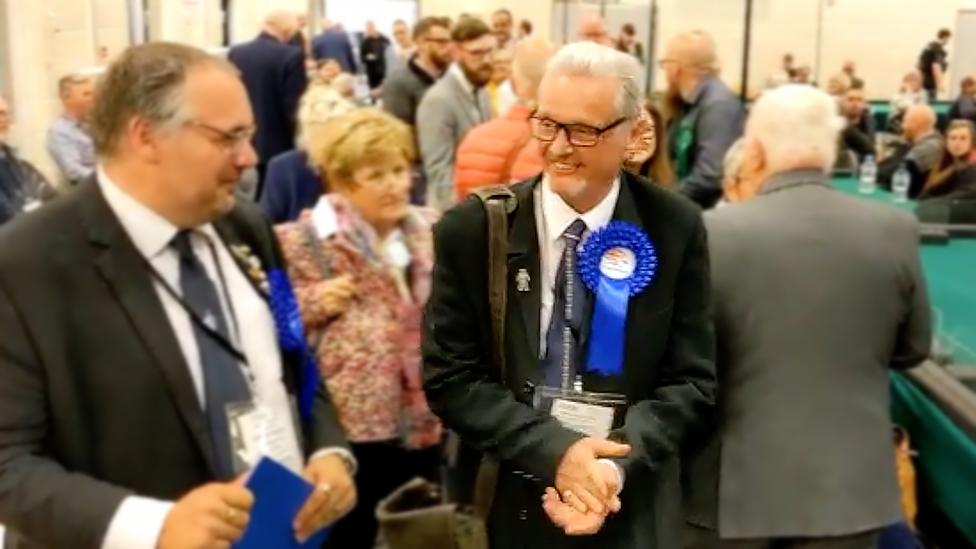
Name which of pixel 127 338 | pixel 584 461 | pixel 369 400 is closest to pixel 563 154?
pixel 584 461

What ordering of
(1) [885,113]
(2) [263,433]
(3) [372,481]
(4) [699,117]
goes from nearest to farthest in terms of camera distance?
(2) [263,433] < (3) [372,481] < (4) [699,117] < (1) [885,113]

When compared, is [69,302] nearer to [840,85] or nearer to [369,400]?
[369,400]

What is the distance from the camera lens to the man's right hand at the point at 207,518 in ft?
5.53

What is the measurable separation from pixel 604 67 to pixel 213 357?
37.0 inches

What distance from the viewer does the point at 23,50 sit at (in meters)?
7.81

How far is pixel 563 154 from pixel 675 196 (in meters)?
0.16

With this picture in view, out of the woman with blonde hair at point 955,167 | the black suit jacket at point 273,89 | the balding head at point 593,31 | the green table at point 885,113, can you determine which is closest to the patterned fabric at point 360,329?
the balding head at point 593,31

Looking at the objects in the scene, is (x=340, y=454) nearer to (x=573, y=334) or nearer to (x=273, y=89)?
(x=573, y=334)

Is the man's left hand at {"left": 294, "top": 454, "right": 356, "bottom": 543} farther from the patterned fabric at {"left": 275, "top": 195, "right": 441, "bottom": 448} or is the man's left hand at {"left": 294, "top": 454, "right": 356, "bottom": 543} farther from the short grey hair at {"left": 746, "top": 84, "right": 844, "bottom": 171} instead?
the short grey hair at {"left": 746, "top": 84, "right": 844, "bottom": 171}

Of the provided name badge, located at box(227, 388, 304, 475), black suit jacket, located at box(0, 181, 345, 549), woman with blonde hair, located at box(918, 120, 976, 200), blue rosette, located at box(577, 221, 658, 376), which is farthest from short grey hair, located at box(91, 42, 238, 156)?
woman with blonde hair, located at box(918, 120, 976, 200)

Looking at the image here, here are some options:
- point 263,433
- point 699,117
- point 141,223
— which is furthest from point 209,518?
point 699,117

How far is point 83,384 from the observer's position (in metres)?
1.70

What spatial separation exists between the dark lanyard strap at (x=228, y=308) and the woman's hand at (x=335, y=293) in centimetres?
106

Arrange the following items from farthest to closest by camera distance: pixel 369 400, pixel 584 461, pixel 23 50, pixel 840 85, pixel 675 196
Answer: pixel 840 85, pixel 23 50, pixel 369 400, pixel 675 196, pixel 584 461
